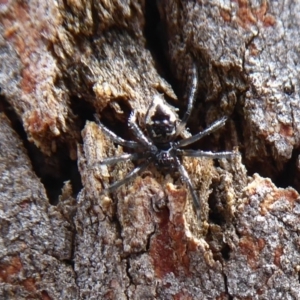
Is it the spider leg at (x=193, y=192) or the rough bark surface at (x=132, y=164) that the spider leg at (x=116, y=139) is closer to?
the rough bark surface at (x=132, y=164)

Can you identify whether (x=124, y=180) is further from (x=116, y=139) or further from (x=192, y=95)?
(x=192, y=95)

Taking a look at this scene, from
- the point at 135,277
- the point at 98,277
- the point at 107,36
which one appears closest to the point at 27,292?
the point at 98,277

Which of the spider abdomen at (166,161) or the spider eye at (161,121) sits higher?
the spider eye at (161,121)

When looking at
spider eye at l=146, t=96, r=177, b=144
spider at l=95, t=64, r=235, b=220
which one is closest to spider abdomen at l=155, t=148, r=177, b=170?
spider at l=95, t=64, r=235, b=220

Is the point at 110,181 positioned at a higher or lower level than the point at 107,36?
lower

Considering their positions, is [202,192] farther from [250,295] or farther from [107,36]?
[107,36]

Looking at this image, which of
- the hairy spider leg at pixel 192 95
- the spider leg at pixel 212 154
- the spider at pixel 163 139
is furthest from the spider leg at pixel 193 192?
the hairy spider leg at pixel 192 95

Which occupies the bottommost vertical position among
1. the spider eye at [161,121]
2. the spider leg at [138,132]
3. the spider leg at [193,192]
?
the spider leg at [193,192]

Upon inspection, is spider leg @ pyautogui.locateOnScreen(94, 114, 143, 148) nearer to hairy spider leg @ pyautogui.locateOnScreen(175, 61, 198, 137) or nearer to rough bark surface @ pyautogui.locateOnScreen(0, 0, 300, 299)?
rough bark surface @ pyautogui.locateOnScreen(0, 0, 300, 299)
